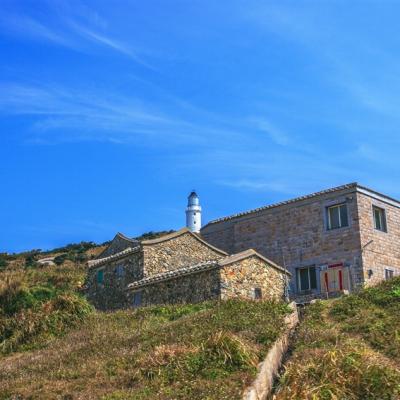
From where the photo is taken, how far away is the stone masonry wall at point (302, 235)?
106ft

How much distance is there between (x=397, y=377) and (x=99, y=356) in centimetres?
821

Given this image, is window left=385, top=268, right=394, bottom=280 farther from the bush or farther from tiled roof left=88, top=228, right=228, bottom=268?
the bush

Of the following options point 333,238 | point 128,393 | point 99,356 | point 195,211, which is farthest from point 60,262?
point 128,393

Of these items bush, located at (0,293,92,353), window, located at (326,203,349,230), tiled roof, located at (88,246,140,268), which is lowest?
bush, located at (0,293,92,353)

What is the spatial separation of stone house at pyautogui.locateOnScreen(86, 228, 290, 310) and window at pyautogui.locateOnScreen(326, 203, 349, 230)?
381 centimetres

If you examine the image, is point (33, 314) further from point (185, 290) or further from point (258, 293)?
point (258, 293)

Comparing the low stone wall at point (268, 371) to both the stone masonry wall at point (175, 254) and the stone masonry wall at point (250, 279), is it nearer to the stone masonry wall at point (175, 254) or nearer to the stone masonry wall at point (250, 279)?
the stone masonry wall at point (250, 279)

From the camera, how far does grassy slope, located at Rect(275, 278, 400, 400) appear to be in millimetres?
13531

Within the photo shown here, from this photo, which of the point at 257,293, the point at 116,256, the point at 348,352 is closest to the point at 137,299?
the point at 116,256

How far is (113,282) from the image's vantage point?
33875mm

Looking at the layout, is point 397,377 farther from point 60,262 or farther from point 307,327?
point 60,262

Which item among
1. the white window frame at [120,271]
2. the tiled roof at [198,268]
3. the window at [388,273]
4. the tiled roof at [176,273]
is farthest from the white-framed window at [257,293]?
the window at [388,273]

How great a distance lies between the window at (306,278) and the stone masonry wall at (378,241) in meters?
2.73

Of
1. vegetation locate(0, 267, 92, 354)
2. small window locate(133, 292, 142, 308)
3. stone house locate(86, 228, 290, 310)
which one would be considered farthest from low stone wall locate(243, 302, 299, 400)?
small window locate(133, 292, 142, 308)
